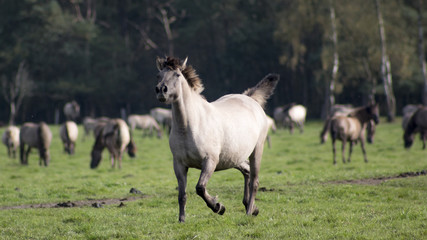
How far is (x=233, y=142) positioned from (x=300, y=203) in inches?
114

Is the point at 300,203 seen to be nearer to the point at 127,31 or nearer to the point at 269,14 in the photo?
the point at 269,14

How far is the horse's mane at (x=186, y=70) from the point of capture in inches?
312

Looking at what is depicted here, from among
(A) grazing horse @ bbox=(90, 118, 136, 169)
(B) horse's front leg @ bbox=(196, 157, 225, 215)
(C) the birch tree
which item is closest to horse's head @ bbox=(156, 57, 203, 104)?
(B) horse's front leg @ bbox=(196, 157, 225, 215)

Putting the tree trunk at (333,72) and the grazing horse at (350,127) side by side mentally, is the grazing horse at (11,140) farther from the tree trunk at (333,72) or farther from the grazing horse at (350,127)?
the tree trunk at (333,72)

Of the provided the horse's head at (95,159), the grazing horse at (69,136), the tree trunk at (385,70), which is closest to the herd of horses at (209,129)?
the horse's head at (95,159)

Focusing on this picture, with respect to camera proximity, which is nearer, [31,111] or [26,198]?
[26,198]

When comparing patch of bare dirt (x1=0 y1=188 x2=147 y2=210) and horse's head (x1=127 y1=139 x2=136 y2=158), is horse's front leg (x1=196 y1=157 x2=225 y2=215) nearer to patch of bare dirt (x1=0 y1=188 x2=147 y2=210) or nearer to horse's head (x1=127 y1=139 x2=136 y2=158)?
patch of bare dirt (x1=0 y1=188 x2=147 y2=210)

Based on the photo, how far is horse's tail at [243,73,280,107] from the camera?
10.8 metres

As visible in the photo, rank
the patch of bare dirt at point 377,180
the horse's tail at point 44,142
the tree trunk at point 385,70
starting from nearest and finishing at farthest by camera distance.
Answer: the patch of bare dirt at point 377,180 < the horse's tail at point 44,142 < the tree trunk at point 385,70

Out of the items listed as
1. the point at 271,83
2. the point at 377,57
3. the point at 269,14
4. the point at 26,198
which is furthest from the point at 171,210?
the point at 269,14

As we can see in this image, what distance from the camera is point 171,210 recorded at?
33.7ft

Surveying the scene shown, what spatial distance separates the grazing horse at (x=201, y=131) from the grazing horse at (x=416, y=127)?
17.3m

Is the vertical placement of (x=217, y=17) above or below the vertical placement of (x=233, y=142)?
above

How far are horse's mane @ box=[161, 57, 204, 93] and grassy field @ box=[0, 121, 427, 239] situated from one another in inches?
86.4
